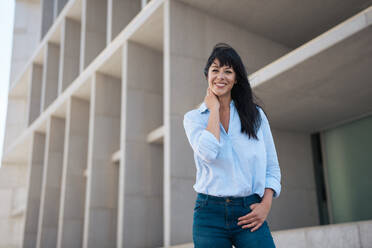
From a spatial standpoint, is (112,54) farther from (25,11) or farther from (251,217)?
(25,11)

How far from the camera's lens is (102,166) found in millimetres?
14688

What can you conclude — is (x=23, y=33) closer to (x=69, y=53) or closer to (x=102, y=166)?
(x=69, y=53)

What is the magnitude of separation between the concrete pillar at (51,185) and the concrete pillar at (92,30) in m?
4.56

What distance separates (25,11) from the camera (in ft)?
102

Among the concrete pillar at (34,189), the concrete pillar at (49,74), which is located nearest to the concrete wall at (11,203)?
the concrete pillar at (34,189)

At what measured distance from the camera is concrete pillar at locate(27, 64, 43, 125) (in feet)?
82.1

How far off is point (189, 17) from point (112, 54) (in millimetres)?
4258

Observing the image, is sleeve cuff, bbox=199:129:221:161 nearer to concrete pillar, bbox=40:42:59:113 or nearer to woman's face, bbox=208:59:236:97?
woman's face, bbox=208:59:236:97

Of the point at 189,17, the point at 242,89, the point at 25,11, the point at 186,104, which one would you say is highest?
the point at 25,11

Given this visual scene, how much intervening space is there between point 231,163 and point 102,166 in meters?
13.1

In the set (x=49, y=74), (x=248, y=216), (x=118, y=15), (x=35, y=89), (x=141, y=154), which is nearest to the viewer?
(x=248, y=216)

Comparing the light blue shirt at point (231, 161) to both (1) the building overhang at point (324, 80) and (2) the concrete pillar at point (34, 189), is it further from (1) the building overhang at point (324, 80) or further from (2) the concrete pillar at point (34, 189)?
(2) the concrete pillar at point (34, 189)

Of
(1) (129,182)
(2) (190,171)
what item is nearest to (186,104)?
(2) (190,171)

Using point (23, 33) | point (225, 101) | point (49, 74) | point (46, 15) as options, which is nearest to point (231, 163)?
point (225, 101)
